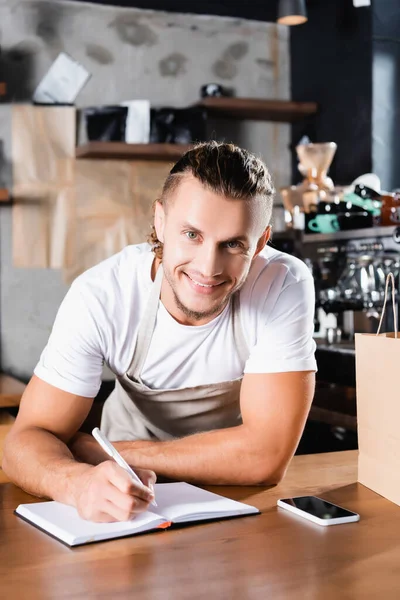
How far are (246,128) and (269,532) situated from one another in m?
3.22

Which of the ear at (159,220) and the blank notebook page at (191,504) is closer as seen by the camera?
the blank notebook page at (191,504)

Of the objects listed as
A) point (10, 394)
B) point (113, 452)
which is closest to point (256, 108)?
point (10, 394)

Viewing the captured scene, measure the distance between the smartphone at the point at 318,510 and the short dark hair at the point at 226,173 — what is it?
55 centimetres

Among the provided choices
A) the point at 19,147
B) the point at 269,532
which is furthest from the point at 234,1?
the point at 269,532

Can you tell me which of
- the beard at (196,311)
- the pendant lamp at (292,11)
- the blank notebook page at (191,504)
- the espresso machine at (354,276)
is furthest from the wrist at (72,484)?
the pendant lamp at (292,11)

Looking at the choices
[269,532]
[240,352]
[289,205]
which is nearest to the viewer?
[269,532]

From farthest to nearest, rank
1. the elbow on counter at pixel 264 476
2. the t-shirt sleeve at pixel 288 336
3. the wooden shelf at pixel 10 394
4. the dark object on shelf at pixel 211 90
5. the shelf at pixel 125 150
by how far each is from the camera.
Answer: the dark object on shelf at pixel 211 90 < the shelf at pixel 125 150 < the wooden shelf at pixel 10 394 < the t-shirt sleeve at pixel 288 336 < the elbow on counter at pixel 264 476

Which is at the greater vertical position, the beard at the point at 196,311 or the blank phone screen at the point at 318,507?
the beard at the point at 196,311

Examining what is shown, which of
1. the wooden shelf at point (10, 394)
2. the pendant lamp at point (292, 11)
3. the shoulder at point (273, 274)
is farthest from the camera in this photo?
the pendant lamp at point (292, 11)

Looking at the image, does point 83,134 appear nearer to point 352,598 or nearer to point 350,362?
point 350,362

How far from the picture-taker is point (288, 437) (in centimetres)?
150

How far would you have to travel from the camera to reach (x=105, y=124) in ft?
12.4

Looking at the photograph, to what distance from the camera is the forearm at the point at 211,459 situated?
1.42 metres

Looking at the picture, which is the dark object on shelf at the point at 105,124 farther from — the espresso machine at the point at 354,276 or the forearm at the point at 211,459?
the forearm at the point at 211,459
